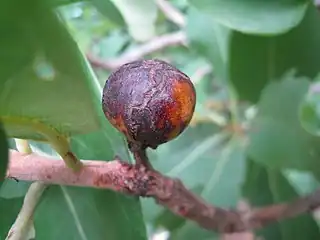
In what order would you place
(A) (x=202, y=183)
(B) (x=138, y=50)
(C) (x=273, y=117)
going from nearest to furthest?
1. (C) (x=273, y=117)
2. (A) (x=202, y=183)
3. (B) (x=138, y=50)

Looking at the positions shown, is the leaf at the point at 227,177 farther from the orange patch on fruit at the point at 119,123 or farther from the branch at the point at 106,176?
the orange patch on fruit at the point at 119,123

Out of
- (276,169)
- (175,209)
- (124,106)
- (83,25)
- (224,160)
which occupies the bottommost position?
(83,25)

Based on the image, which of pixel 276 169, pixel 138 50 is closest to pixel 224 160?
pixel 276 169

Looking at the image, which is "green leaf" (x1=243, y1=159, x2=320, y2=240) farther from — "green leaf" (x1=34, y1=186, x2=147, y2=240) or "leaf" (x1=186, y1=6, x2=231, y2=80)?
"green leaf" (x1=34, y1=186, x2=147, y2=240)

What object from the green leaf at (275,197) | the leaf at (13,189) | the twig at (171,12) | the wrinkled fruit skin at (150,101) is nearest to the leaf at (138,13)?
the twig at (171,12)

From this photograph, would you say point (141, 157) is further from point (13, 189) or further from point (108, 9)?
point (108, 9)

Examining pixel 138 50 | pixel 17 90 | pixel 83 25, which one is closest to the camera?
pixel 17 90

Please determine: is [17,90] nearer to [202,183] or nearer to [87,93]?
[87,93]
